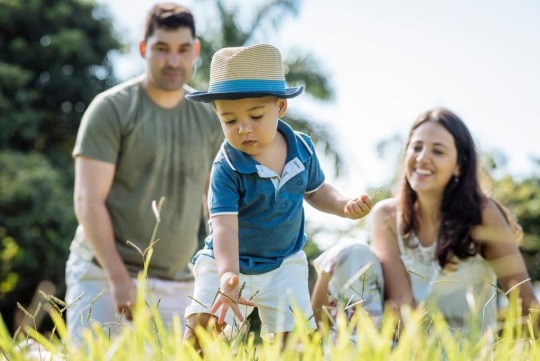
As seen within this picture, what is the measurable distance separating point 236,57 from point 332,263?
194 centimetres

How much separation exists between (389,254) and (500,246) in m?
0.58

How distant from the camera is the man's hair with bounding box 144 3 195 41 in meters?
5.47

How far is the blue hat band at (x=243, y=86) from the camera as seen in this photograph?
303 centimetres

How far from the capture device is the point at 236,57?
309 cm

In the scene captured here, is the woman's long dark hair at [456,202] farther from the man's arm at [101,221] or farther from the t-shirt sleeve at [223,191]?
the t-shirt sleeve at [223,191]

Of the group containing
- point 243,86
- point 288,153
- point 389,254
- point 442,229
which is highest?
point 243,86

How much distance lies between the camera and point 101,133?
5180mm

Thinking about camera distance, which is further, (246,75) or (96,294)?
(96,294)

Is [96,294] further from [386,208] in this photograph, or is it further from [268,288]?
[268,288]

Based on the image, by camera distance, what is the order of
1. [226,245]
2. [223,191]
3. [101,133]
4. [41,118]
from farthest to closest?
[41,118]
[101,133]
[223,191]
[226,245]

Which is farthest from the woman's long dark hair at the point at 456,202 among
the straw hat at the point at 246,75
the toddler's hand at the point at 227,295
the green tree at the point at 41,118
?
the green tree at the point at 41,118

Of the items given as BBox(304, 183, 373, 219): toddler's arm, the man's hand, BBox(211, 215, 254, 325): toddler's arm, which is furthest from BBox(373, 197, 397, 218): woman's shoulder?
BBox(211, 215, 254, 325): toddler's arm

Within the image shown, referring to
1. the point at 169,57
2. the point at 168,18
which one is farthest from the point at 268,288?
the point at 168,18

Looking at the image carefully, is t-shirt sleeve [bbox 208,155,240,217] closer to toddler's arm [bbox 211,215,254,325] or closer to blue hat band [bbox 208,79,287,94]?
toddler's arm [bbox 211,215,254,325]
